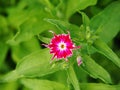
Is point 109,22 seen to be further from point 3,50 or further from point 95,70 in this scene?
point 3,50

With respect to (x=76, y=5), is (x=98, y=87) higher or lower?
lower

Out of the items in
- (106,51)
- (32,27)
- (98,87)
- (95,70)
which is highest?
(32,27)

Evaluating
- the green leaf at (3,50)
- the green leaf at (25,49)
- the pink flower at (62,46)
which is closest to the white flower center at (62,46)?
the pink flower at (62,46)

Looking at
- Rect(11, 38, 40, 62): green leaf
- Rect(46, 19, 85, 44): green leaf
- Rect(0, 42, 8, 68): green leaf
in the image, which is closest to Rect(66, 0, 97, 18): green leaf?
Rect(46, 19, 85, 44): green leaf

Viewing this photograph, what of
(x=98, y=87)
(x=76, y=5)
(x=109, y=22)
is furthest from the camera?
(x=76, y=5)

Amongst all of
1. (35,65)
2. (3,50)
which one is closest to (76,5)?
(35,65)

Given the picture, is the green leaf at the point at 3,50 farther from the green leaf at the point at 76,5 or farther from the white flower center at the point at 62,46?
the white flower center at the point at 62,46
